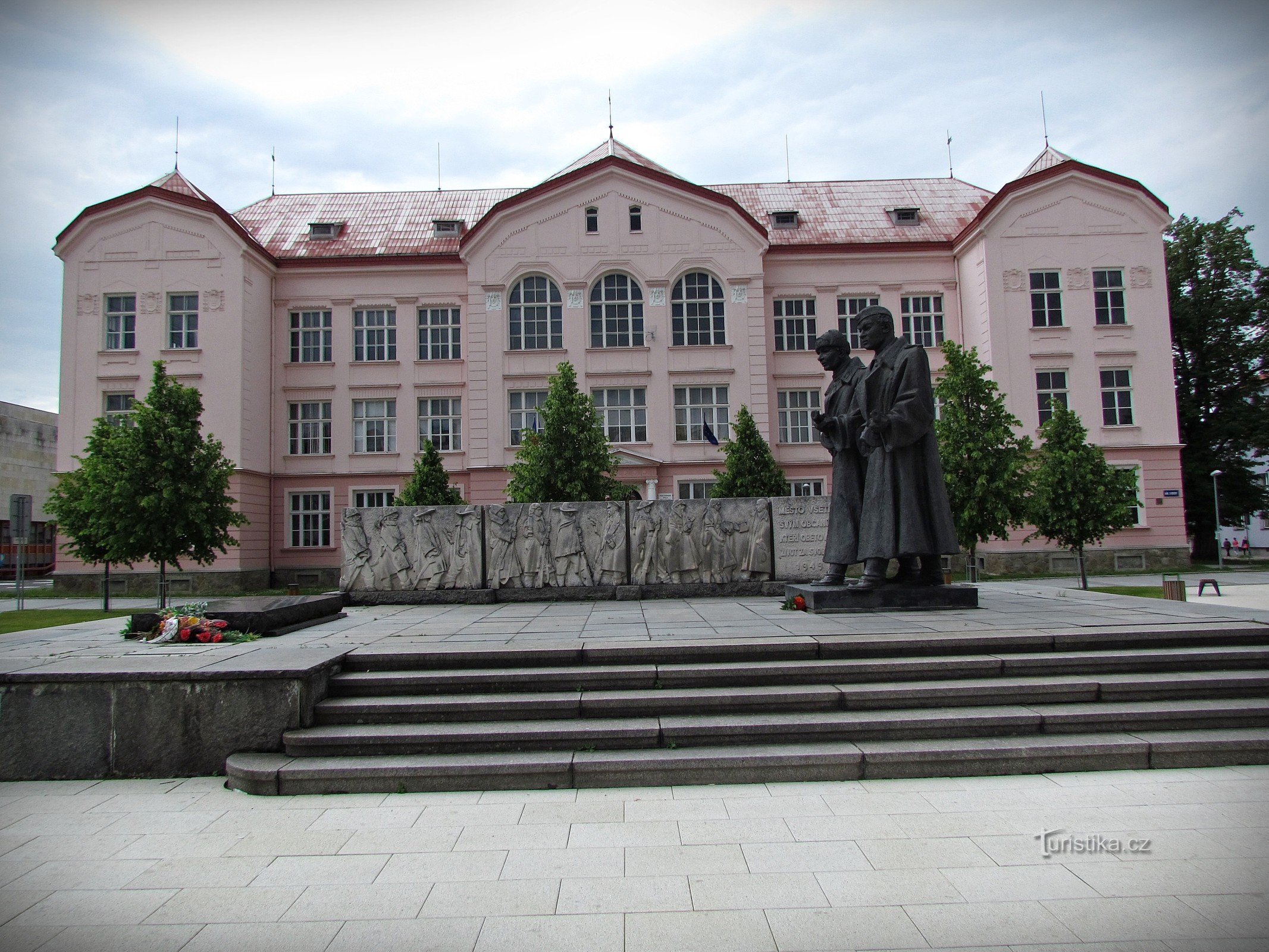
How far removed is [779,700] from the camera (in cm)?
647

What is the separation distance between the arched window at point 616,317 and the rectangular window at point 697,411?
2910 mm

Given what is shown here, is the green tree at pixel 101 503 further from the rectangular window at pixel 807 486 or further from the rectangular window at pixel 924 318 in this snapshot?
the rectangular window at pixel 924 318

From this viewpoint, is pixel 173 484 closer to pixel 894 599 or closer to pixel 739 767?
pixel 894 599

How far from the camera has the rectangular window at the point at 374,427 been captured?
33.2 metres

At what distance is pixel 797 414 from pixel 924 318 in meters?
7.03

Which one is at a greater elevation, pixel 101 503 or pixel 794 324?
pixel 794 324

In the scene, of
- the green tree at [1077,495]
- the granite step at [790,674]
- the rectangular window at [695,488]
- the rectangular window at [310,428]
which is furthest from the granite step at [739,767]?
the rectangular window at [310,428]

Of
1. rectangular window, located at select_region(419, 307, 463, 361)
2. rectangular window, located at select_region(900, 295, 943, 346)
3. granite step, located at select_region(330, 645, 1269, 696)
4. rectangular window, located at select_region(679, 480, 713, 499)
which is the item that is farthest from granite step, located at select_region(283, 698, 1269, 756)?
rectangular window, located at select_region(900, 295, 943, 346)

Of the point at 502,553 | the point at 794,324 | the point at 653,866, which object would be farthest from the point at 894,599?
the point at 794,324

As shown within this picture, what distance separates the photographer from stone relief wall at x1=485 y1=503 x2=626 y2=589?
13.6m

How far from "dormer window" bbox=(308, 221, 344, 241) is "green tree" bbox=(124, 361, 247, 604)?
42.6ft

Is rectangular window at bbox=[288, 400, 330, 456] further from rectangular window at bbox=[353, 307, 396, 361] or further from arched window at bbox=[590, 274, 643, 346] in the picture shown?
arched window at bbox=[590, 274, 643, 346]

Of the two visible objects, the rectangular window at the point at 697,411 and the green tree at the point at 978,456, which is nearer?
the green tree at the point at 978,456

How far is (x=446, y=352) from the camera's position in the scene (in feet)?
110
